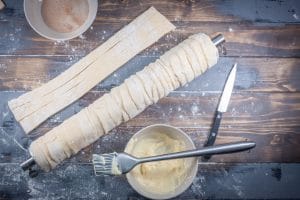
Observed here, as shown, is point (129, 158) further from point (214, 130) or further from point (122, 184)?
point (214, 130)

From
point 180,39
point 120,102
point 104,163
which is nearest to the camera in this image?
point 104,163

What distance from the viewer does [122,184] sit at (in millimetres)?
1357

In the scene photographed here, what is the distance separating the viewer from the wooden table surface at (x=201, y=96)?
136 cm

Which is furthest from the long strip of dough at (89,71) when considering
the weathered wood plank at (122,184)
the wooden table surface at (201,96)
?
the weathered wood plank at (122,184)

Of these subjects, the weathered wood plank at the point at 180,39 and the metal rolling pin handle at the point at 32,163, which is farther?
the weathered wood plank at the point at 180,39

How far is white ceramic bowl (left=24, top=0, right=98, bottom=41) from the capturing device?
1.37m

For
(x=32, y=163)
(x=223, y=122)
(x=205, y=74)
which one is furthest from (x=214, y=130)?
(x=32, y=163)

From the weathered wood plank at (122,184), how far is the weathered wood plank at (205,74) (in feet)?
0.89

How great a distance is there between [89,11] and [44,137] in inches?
17.8

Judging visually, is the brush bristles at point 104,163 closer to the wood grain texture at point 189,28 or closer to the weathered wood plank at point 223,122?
the weathered wood plank at point 223,122

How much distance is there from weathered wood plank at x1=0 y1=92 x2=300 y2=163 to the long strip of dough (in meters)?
0.03

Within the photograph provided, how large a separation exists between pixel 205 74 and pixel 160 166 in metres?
0.35

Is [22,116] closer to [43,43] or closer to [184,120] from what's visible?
[43,43]

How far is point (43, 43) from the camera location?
4.61 ft
